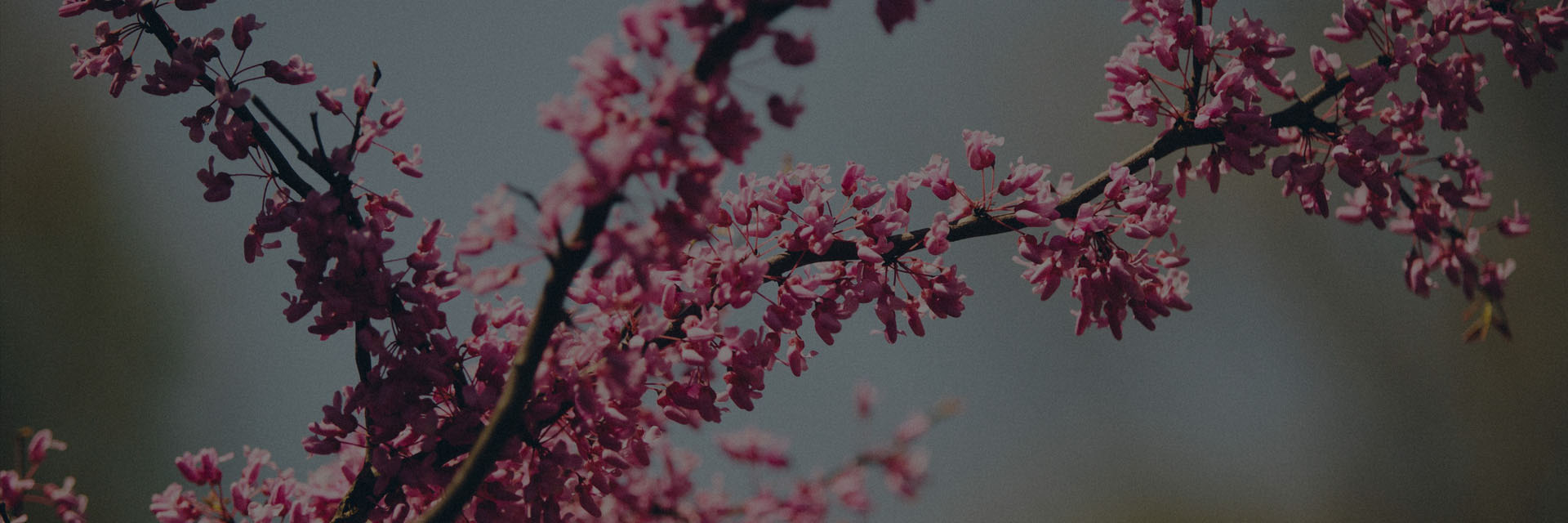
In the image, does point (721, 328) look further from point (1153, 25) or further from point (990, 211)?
point (1153, 25)

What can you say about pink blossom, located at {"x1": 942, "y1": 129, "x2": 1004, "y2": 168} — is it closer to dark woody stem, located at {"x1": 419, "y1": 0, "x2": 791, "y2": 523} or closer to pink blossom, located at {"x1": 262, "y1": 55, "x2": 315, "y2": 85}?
dark woody stem, located at {"x1": 419, "y1": 0, "x2": 791, "y2": 523}

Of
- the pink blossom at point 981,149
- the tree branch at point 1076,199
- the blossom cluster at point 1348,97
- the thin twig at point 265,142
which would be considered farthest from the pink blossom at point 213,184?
the blossom cluster at point 1348,97

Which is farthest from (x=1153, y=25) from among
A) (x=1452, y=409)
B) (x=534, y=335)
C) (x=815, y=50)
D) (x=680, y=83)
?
(x=1452, y=409)

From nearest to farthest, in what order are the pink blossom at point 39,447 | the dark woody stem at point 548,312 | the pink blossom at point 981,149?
the dark woody stem at point 548,312 → the pink blossom at point 981,149 → the pink blossom at point 39,447

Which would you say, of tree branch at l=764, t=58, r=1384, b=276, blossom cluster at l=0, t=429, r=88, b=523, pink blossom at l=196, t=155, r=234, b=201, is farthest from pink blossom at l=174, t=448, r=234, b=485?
tree branch at l=764, t=58, r=1384, b=276

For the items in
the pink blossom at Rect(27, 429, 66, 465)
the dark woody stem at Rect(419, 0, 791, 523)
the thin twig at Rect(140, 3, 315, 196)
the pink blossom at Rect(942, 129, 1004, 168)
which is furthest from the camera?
the pink blossom at Rect(27, 429, 66, 465)

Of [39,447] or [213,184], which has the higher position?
[213,184]

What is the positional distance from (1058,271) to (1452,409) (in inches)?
316

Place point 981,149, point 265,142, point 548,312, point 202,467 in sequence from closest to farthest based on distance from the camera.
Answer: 1. point 548,312
2. point 265,142
3. point 981,149
4. point 202,467

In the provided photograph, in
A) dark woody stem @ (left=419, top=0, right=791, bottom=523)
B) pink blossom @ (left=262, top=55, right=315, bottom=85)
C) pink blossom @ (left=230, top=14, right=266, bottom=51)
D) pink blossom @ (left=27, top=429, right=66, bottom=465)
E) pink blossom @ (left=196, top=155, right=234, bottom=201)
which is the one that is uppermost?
pink blossom @ (left=230, top=14, right=266, bottom=51)

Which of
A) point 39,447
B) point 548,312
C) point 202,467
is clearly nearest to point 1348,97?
point 548,312

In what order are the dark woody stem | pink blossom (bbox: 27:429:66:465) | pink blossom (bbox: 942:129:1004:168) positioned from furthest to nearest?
pink blossom (bbox: 27:429:66:465) → pink blossom (bbox: 942:129:1004:168) → the dark woody stem

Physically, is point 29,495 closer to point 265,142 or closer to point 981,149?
point 265,142

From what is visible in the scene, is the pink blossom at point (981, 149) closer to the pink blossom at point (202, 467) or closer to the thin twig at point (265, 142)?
the thin twig at point (265, 142)
